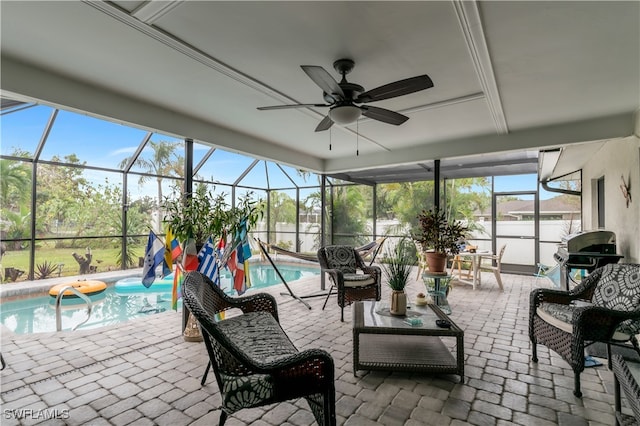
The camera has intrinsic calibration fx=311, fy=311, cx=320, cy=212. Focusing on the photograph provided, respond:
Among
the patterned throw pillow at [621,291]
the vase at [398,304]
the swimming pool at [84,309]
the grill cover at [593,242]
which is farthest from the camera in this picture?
the swimming pool at [84,309]

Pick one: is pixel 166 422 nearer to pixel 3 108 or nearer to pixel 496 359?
pixel 496 359

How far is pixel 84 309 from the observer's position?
18.0 ft

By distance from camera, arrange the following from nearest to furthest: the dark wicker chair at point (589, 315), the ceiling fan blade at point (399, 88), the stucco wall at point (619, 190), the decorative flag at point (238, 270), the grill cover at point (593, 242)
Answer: the ceiling fan blade at point (399, 88)
the dark wicker chair at point (589, 315)
the stucco wall at point (619, 190)
the decorative flag at point (238, 270)
the grill cover at point (593, 242)

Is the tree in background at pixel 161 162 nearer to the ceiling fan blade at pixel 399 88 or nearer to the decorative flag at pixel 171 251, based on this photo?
the decorative flag at pixel 171 251

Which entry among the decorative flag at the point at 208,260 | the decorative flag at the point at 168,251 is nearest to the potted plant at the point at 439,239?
the decorative flag at the point at 208,260

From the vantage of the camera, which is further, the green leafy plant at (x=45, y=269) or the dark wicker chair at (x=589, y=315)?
the green leafy plant at (x=45, y=269)

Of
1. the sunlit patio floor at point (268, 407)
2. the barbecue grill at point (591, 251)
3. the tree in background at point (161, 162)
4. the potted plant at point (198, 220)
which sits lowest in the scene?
the sunlit patio floor at point (268, 407)

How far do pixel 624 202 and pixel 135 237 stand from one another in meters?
8.87

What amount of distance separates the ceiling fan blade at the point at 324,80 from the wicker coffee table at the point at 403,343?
1.84m

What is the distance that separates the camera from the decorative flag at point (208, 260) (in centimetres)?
333

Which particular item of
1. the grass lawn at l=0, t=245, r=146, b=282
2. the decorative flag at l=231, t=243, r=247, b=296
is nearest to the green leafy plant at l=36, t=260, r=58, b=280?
the grass lawn at l=0, t=245, r=146, b=282

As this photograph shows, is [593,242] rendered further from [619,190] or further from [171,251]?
[171,251]

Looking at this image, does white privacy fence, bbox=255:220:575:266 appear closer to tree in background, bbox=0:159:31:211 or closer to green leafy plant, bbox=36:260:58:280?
green leafy plant, bbox=36:260:58:280

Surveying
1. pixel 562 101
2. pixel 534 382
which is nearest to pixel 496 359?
pixel 534 382
